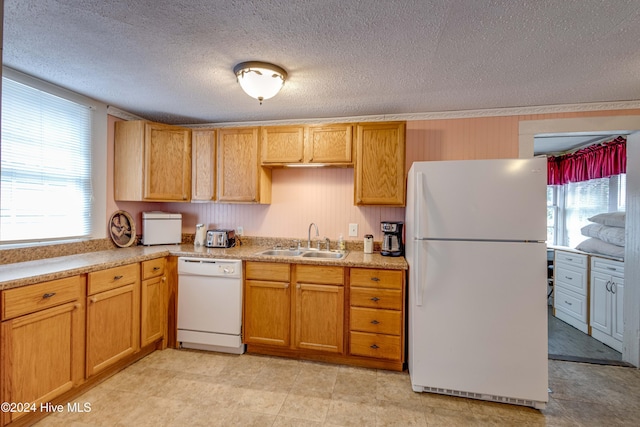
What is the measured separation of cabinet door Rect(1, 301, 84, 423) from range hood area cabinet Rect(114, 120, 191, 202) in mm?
1273

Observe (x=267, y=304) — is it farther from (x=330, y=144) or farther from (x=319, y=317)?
(x=330, y=144)

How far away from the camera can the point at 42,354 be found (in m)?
1.86

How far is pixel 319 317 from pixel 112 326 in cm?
156

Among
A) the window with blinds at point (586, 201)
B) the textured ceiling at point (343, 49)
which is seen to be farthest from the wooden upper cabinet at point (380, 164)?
the window with blinds at point (586, 201)

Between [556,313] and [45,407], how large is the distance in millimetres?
4961

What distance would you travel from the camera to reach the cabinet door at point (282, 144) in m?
2.98

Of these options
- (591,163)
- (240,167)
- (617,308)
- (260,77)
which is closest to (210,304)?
(240,167)

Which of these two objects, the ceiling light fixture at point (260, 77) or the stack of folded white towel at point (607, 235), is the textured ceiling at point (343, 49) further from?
the stack of folded white towel at point (607, 235)

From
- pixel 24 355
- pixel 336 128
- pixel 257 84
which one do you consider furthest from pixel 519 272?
pixel 24 355

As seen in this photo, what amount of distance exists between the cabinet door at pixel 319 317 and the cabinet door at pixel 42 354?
1.53 meters

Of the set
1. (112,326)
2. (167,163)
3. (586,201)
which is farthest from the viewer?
(586,201)

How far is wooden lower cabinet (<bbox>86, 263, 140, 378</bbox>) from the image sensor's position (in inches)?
85.1

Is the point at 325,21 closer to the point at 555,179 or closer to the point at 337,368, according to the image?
the point at 337,368

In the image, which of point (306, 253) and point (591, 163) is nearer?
point (306, 253)
